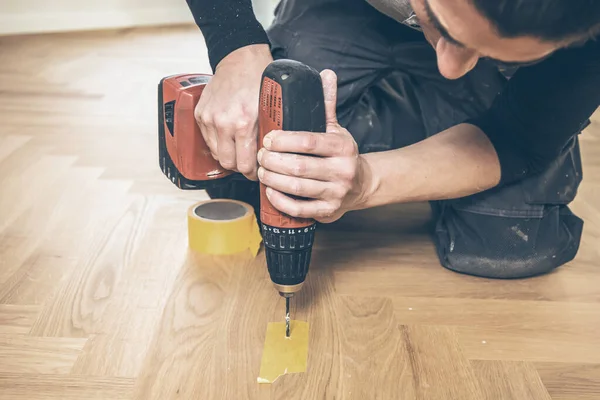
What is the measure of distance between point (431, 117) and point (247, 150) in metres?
0.54

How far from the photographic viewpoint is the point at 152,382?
98 cm

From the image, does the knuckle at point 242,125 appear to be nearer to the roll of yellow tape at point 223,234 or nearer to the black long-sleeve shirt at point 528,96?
the black long-sleeve shirt at point 528,96

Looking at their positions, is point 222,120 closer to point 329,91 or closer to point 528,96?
point 329,91

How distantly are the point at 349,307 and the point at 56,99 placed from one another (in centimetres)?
160

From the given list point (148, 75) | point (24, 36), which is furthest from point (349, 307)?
point (24, 36)

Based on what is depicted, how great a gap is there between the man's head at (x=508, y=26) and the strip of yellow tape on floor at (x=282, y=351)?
20.5 inches

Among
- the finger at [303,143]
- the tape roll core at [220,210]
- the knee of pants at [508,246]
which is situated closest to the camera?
the finger at [303,143]

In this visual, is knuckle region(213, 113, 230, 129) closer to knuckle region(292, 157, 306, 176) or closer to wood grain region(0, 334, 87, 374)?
knuckle region(292, 157, 306, 176)

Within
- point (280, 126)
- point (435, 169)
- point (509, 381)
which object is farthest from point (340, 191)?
point (509, 381)

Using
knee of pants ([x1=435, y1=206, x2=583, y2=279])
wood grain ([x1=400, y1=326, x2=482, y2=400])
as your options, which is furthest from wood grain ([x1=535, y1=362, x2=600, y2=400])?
knee of pants ([x1=435, y1=206, x2=583, y2=279])

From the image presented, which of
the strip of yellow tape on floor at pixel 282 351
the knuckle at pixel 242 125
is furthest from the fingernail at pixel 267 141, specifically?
the strip of yellow tape on floor at pixel 282 351

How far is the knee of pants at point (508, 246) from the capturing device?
4.28 ft

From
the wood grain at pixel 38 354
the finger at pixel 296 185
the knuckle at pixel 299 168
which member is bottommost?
the wood grain at pixel 38 354

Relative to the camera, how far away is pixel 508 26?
0.63 metres
